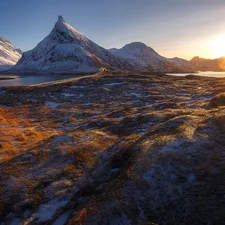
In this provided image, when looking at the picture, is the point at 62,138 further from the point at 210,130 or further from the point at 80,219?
the point at 210,130

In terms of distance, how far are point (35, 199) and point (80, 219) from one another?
4.43 m

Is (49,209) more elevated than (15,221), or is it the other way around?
(49,209)

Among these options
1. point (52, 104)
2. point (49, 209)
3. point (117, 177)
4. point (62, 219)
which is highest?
point (117, 177)

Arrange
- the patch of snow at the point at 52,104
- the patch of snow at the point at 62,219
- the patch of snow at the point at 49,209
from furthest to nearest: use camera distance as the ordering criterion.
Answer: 1. the patch of snow at the point at 52,104
2. the patch of snow at the point at 49,209
3. the patch of snow at the point at 62,219

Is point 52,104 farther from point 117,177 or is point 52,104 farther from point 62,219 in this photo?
point 62,219

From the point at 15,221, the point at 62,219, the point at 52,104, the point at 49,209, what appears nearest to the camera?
the point at 62,219

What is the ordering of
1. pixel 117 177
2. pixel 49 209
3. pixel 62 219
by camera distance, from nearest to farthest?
1. pixel 62 219
2. pixel 49 209
3. pixel 117 177

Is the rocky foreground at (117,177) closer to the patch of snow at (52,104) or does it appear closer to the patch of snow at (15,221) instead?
the patch of snow at (15,221)

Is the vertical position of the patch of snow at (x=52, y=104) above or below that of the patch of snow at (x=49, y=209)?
below

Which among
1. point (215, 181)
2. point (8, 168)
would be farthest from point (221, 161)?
point (8, 168)

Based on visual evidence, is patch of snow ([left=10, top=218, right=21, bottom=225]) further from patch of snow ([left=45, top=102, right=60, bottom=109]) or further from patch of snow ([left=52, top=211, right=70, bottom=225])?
patch of snow ([left=45, top=102, right=60, bottom=109])

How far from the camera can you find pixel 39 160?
18.9 meters

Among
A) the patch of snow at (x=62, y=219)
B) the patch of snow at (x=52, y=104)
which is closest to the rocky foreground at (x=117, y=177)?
the patch of snow at (x=62, y=219)

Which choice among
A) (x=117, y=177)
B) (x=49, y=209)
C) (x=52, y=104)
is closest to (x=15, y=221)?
(x=49, y=209)
